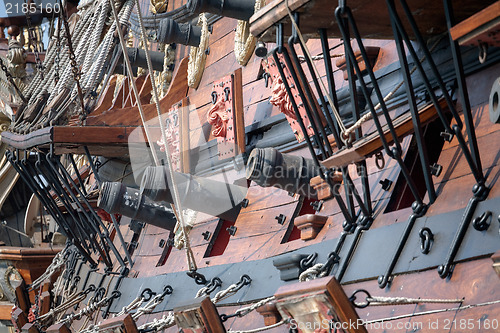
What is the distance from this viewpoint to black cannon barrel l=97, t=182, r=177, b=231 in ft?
20.6

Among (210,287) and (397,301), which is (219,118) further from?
(397,301)

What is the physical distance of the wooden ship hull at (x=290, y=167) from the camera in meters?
3.30

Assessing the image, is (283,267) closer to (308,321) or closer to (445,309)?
(308,321)

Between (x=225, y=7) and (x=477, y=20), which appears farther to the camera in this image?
(x=225, y=7)

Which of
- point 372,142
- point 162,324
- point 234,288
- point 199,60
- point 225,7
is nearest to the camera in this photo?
point 372,142

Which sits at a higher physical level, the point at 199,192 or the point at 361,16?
the point at 361,16

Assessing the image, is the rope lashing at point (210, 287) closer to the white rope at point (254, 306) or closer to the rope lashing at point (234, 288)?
the rope lashing at point (234, 288)

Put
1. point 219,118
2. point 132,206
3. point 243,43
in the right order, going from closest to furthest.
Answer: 1. point 219,118
2. point 243,43
3. point 132,206

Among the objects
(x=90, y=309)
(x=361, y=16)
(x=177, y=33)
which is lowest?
(x=90, y=309)

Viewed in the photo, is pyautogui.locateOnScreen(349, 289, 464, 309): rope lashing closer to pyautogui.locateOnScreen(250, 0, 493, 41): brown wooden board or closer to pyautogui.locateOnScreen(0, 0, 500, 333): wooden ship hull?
pyautogui.locateOnScreen(0, 0, 500, 333): wooden ship hull

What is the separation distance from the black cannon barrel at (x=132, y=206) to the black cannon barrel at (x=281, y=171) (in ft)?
6.26

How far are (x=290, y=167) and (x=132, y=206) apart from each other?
212cm

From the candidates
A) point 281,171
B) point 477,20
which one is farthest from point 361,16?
point 477,20

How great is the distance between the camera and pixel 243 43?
602 cm
